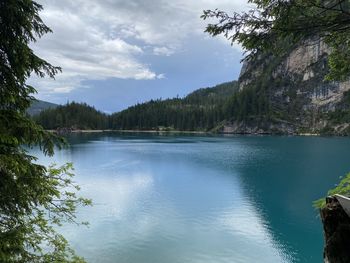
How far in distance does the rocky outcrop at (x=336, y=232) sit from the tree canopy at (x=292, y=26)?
177 inches

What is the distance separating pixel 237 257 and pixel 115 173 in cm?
3644

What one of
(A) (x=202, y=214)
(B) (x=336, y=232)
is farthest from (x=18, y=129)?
(A) (x=202, y=214)

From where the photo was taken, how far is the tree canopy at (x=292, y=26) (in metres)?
7.88

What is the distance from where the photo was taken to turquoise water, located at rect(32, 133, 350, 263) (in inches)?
938

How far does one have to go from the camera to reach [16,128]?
23.3 feet

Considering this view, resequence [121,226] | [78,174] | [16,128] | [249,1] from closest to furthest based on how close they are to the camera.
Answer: [16,128] → [249,1] → [121,226] → [78,174]

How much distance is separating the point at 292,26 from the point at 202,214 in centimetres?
2697

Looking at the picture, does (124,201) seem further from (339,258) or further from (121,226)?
(339,258)

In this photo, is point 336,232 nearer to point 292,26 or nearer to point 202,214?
point 292,26

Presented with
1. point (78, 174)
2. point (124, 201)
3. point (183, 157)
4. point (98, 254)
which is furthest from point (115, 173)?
point (98, 254)

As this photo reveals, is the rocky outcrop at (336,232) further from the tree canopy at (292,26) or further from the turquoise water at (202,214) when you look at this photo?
the turquoise water at (202,214)

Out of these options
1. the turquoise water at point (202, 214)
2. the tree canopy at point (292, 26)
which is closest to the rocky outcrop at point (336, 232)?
the tree canopy at point (292, 26)

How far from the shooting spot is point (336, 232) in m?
5.25

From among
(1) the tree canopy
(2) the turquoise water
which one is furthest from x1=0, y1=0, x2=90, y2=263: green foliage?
(2) the turquoise water
